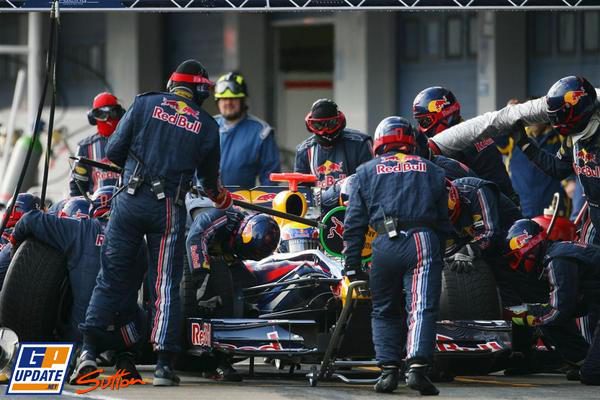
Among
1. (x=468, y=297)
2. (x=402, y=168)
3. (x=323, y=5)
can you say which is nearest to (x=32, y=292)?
(x=402, y=168)

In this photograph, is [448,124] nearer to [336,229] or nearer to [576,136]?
[576,136]

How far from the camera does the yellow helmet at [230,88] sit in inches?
601

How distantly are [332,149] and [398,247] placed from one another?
3.17 m

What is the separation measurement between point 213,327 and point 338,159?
2.86 metres

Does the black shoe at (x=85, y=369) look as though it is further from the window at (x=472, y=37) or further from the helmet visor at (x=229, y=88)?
the window at (x=472, y=37)

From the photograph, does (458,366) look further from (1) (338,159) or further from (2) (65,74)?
(2) (65,74)

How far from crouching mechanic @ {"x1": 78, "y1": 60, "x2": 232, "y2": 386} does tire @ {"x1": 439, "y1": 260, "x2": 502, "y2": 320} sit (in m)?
1.85

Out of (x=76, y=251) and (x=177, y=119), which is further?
(x=76, y=251)

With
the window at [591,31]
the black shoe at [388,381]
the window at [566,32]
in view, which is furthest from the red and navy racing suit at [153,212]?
the window at [566,32]

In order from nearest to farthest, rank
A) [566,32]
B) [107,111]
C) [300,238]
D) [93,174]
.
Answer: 1. [300,238]
2. [107,111]
3. [93,174]
4. [566,32]

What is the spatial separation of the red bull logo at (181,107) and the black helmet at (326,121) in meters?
2.33

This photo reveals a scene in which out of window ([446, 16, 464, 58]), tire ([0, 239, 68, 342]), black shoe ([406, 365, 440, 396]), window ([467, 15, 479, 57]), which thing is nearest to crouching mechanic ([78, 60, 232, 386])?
tire ([0, 239, 68, 342])

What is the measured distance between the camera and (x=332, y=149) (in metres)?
13.8

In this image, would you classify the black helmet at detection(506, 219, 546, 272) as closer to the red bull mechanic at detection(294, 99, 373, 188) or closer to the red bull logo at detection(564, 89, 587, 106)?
the red bull logo at detection(564, 89, 587, 106)
